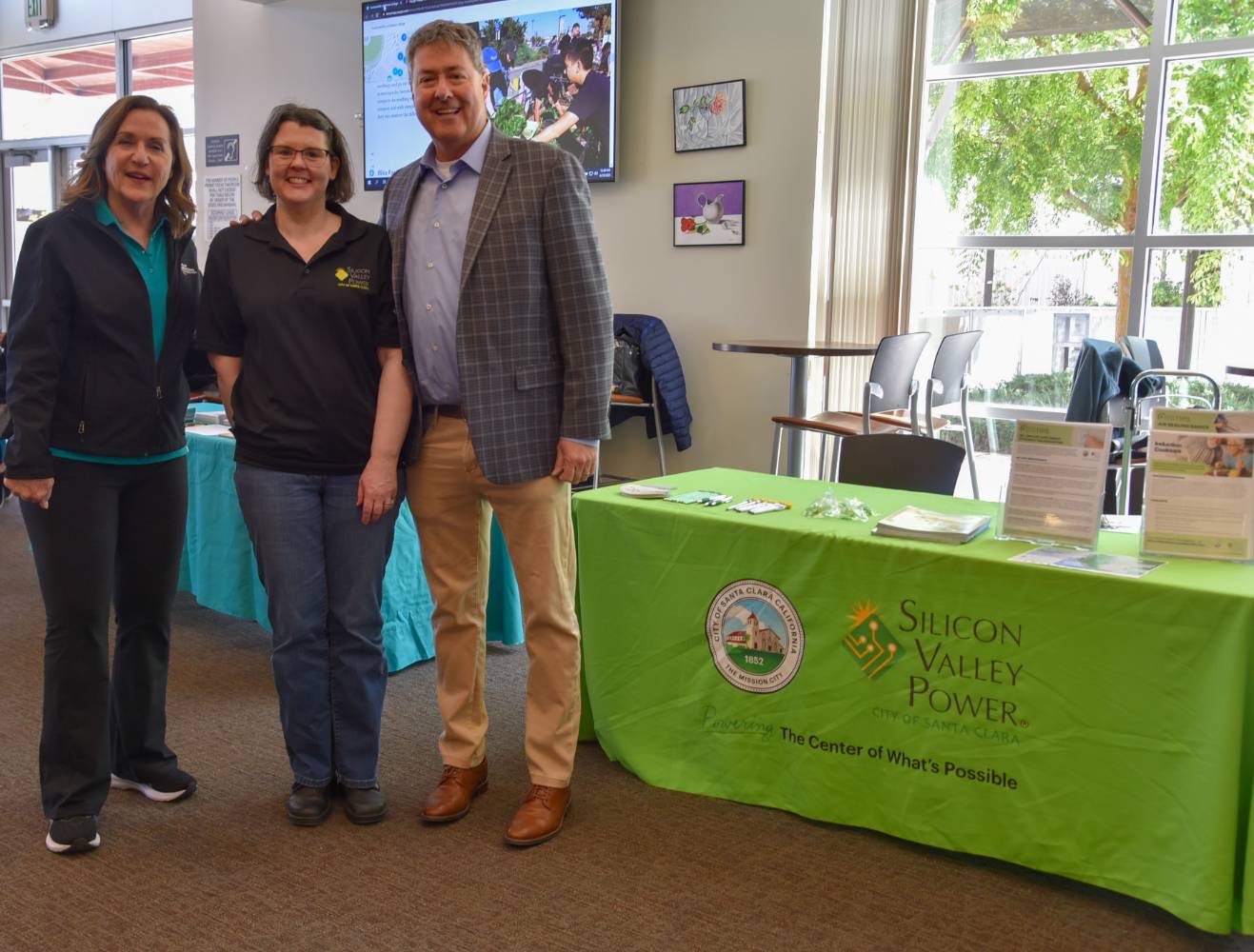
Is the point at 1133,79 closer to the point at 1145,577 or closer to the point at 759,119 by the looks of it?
the point at 759,119

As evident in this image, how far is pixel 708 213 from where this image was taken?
5410mm

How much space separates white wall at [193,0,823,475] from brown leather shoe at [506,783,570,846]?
3.31 meters

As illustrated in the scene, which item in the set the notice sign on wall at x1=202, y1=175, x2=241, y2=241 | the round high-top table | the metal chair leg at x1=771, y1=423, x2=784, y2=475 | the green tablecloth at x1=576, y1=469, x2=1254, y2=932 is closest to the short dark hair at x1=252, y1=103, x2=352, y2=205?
the green tablecloth at x1=576, y1=469, x2=1254, y2=932

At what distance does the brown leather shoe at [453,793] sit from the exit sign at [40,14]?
8605 mm

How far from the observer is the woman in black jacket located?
204cm

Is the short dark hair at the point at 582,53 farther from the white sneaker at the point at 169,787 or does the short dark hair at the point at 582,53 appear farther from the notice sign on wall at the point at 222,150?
the white sneaker at the point at 169,787

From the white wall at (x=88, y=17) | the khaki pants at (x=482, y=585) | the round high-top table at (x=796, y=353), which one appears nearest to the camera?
the khaki pants at (x=482, y=585)

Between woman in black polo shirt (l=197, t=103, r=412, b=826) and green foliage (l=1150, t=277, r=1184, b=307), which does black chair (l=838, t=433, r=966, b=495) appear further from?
green foliage (l=1150, t=277, r=1184, b=307)

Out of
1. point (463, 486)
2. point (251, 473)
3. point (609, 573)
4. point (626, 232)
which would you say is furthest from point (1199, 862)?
point (626, 232)

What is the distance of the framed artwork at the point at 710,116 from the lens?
5234 mm

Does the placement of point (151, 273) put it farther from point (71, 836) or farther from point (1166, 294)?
point (1166, 294)

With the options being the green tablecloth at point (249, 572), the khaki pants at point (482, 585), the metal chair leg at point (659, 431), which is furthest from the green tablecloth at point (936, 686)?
the metal chair leg at point (659, 431)

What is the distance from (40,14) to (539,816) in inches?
353

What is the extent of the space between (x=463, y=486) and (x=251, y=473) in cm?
41
